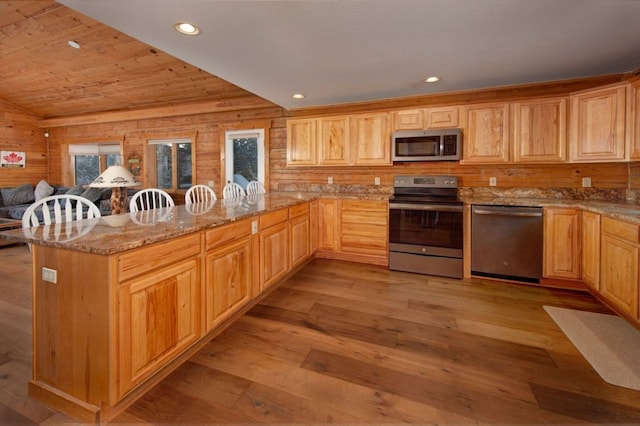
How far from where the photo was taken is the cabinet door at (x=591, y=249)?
2.61 m

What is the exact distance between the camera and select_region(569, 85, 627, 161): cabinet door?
9.06 feet

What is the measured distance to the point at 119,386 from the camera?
1.33m

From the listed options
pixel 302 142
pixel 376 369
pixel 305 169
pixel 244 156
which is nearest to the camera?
pixel 376 369

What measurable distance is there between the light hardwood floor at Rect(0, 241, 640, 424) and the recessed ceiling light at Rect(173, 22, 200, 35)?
224cm

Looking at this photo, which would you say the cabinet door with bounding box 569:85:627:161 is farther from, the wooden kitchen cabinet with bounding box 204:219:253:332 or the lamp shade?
the lamp shade

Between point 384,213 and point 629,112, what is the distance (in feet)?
8.04

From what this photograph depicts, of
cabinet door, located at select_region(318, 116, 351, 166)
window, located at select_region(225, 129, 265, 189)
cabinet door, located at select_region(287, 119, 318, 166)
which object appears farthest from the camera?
window, located at select_region(225, 129, 265, 189)

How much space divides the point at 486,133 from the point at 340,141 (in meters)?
1.79

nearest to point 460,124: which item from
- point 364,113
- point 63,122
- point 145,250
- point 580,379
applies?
point 364,113

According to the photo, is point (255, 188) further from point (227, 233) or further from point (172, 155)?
point (227, 233)

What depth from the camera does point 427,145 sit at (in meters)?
3.63

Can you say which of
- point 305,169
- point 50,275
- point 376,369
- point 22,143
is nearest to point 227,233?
point 50,275

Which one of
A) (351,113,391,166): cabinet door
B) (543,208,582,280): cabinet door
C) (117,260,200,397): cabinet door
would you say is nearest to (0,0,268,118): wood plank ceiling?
(351,113,391,166): cabinet door

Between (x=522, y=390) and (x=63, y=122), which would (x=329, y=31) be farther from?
(x=63, y=122)
